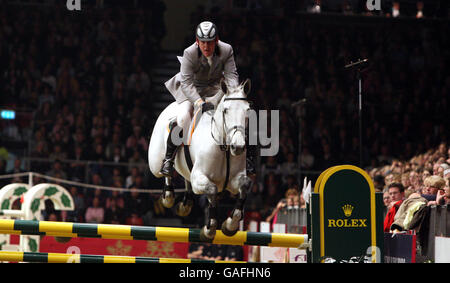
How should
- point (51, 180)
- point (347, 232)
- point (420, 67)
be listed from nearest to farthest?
point (347, 232) < point (51, 180) < point (420, 67)

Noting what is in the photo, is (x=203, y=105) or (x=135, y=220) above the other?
(x=203, y=105)

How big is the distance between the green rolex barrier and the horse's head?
77 cm

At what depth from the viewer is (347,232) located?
523 cm

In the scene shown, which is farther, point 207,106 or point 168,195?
point 168,195

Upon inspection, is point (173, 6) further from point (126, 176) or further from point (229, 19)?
point (126, 176)

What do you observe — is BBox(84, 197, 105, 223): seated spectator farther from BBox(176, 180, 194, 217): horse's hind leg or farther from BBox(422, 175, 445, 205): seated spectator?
BBox(422, 175, 445, 205): seated spectator

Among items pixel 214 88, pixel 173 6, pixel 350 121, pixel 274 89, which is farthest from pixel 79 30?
pixel 214 88

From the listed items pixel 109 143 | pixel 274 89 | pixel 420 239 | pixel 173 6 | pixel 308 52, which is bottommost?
pixel 420 239

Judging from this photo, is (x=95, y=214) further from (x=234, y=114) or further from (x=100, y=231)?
(x=234, y=114)

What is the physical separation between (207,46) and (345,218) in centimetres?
172

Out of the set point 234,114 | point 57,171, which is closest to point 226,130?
point 234,114

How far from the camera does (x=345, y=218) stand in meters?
5.27

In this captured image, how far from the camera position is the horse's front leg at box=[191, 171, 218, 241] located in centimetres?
504

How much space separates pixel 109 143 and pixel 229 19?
16.0ft
